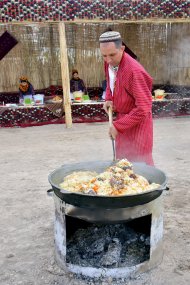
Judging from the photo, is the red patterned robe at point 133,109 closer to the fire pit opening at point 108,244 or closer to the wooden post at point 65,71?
the fire pit opening at point 108,244

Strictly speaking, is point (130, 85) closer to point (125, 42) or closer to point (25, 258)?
point (25, 258)

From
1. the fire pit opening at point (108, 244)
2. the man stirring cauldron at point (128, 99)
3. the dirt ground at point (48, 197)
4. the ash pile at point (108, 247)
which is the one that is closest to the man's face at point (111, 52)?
the man stirring cauldron at point (128, 99)

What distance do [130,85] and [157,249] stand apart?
154 cm

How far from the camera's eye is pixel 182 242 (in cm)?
371

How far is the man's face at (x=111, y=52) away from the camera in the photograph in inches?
124

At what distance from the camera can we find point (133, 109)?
3.25 metres

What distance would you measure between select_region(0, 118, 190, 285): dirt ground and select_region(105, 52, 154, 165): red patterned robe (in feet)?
3.50

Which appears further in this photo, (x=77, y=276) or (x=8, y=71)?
(x=8, y=71)

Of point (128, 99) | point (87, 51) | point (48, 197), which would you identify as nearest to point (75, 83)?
point (87, 51)

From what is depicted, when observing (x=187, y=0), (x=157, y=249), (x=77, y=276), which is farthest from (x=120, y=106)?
(x=187, y=0)

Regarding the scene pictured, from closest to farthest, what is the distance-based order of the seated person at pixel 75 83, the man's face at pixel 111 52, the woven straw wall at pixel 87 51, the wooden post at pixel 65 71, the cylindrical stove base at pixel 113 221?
the cylindrical stove base at pixel 113 221, the man's face at pixel 111 52, the wooden post at pixel 65 71, the seated person at pixel 75 83, the woven straw wall at pixel 87 51

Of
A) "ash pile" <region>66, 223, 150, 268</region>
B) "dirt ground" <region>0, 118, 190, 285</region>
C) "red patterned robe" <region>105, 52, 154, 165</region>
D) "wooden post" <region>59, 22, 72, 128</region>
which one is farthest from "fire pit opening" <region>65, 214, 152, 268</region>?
"wooden post" <region>59, 22, 72, 128</region>

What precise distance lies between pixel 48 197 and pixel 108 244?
6.15ft

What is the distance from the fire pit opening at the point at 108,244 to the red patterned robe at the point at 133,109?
712 mm
